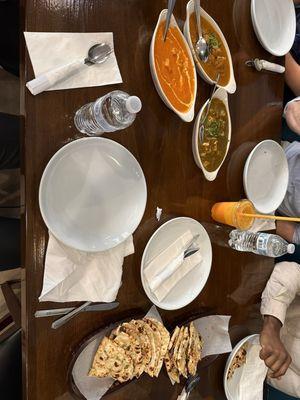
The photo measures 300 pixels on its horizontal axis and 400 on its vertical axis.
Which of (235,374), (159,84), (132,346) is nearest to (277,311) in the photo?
(235,374)

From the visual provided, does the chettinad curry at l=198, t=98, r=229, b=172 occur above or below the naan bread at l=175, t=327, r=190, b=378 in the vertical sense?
above

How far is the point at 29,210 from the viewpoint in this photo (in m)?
1.24

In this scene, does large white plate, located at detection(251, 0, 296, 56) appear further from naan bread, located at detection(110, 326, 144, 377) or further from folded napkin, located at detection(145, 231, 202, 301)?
naan bread, located at detection(110, 326, 144, 377)

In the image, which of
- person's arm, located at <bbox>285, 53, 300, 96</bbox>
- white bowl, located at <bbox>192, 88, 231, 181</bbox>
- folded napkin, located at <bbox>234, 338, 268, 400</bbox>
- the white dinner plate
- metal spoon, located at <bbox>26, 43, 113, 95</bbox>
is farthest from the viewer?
person's arm, located at <bbox>285, 53, 300, 96</bbox>

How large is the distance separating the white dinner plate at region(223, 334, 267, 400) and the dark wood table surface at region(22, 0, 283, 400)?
3 cm

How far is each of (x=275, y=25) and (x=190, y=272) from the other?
1.23 m

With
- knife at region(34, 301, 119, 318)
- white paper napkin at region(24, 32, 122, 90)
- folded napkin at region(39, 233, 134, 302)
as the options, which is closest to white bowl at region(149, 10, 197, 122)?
white paper napkin at region(24, 32, 122, 90)

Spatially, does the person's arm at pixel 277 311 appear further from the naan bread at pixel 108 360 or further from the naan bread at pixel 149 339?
the naan bread at pixel 108 360

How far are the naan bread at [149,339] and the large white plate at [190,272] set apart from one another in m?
0.09

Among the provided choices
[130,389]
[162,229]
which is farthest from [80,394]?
[162,229]

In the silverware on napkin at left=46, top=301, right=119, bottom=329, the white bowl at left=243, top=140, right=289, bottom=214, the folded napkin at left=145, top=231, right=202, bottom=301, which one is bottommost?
the silverware on napkin at left=46, top=301, right=119, bottom=329

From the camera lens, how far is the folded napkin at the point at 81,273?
1.27 metres

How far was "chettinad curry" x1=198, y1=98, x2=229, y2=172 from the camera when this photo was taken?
1.64m

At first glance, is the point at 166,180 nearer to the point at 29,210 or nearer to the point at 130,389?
the point at 29,210
